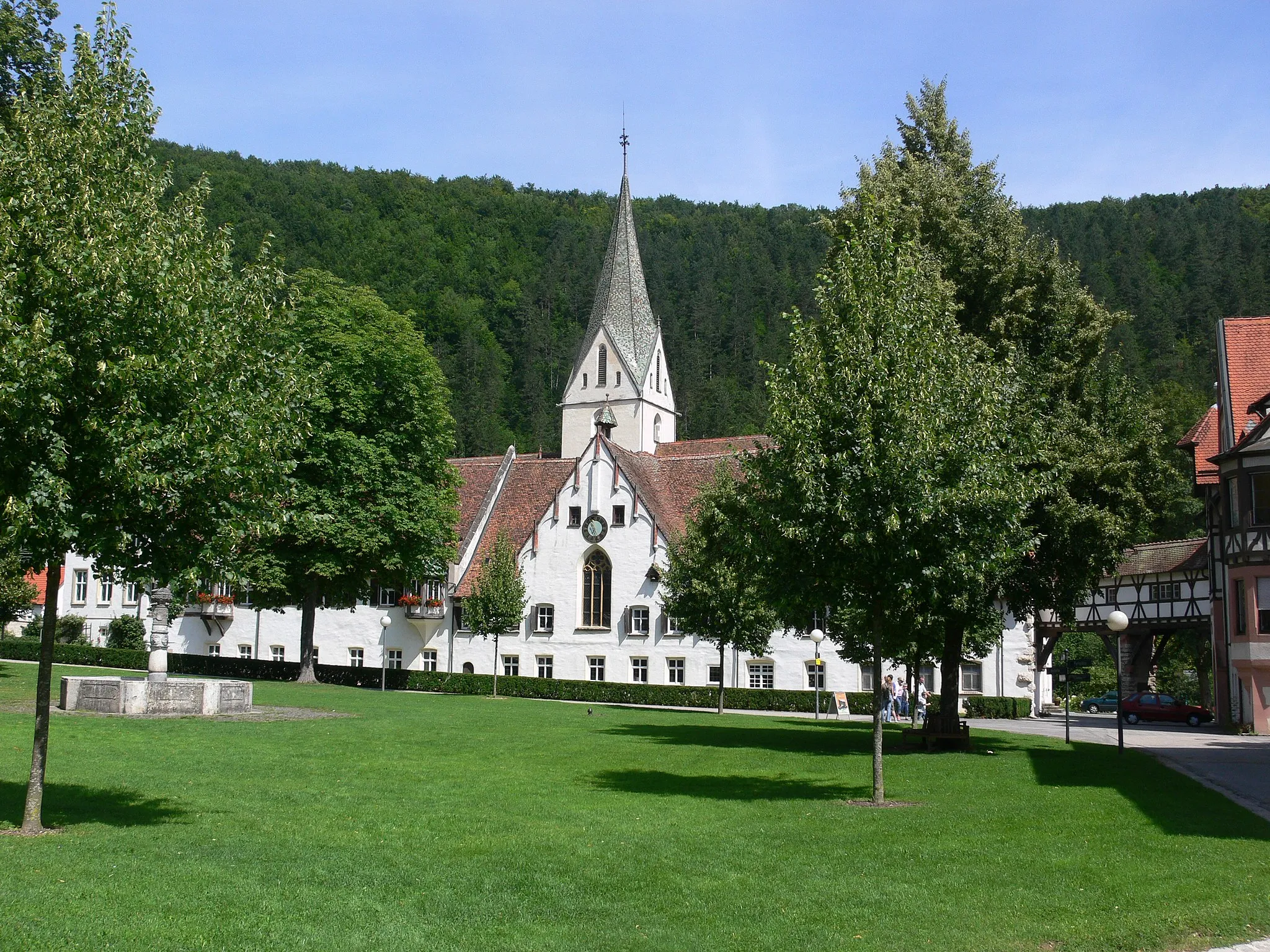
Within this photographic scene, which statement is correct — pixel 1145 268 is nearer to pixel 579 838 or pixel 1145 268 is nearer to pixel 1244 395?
pixel 1244 395

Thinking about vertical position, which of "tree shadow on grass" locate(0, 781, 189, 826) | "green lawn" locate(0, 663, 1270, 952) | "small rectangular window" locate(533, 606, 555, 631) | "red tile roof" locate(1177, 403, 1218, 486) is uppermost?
"red tile roof" locate(1177, 403, 1218, 486)

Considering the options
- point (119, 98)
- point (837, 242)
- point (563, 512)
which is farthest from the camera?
point (563, 512)

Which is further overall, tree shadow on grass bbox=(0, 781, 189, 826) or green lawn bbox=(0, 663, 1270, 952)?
tree shadow on grass bbox=(0, 781, 189, 826)

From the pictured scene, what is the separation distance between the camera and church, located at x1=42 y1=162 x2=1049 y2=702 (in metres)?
51.0

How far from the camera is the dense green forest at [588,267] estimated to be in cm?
11075

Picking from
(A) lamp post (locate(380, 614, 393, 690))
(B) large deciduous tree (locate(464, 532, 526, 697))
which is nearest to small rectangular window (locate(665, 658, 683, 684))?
(B) large deciduous tree (locate(464, 532, 526, 697))

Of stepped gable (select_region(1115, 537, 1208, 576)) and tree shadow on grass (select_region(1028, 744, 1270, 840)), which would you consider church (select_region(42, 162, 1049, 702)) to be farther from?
tree shadow on grass (select_region(1028, 744, 1270, 840))

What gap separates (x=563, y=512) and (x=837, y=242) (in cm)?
2811

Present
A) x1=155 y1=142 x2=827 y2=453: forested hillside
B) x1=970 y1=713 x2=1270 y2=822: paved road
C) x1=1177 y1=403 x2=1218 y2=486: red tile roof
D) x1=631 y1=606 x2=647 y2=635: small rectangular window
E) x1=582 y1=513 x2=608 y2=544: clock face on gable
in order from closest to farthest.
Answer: x1=970 y1=713 x2=1270 y2=822: paved road, x1=1177 y1=403 x2=1218 y2=486: red tile roof, x1=631 y1=606 x2=647 y2=635: small rectangular window, x1=582 y1=513 x2=608 y2=544: clock face on gable, x1=155 y1=142 x2=827 y2=453: forested hillside

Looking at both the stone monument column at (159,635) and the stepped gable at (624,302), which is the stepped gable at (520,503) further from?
the stone monument column at (159,635)

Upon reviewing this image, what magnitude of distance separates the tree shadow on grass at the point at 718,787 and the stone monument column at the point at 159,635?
13753 mm

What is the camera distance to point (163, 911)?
9.02 metres

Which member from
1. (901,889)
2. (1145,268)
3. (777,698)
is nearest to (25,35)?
(901,889)

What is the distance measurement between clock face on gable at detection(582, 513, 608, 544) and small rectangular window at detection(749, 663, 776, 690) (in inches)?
369
